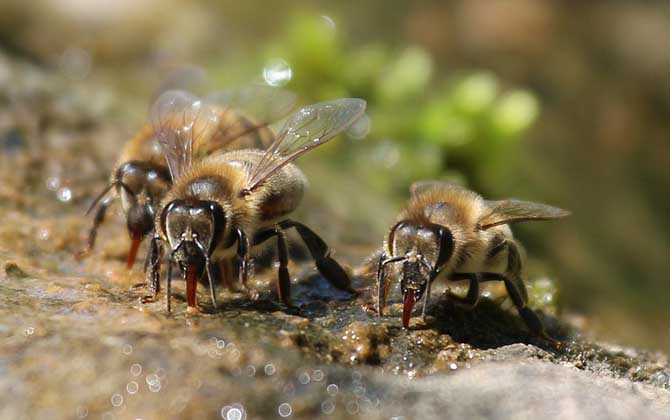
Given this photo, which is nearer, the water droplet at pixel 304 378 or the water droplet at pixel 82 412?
the water droplet at pixel 82 412

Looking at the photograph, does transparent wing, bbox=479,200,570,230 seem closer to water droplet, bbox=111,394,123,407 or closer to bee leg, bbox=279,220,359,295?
bee leg, bbox=279,220,359,295

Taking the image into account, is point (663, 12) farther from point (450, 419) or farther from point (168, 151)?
point (450, 419)

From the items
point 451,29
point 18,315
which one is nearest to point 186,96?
point 18,315

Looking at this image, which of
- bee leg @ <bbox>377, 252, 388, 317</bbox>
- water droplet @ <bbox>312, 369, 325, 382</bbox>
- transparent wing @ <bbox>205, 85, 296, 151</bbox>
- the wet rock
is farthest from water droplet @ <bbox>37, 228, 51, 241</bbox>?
A: water droplet @ <bbox>312, 369, 325, 382</bbox>

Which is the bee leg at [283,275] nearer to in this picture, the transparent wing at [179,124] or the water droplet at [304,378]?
the transparent wing at [179,124]

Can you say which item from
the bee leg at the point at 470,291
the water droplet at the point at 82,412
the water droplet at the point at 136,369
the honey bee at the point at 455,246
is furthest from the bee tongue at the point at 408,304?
the water droplet at the point at 82,412

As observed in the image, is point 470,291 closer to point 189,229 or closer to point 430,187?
point 430,187
